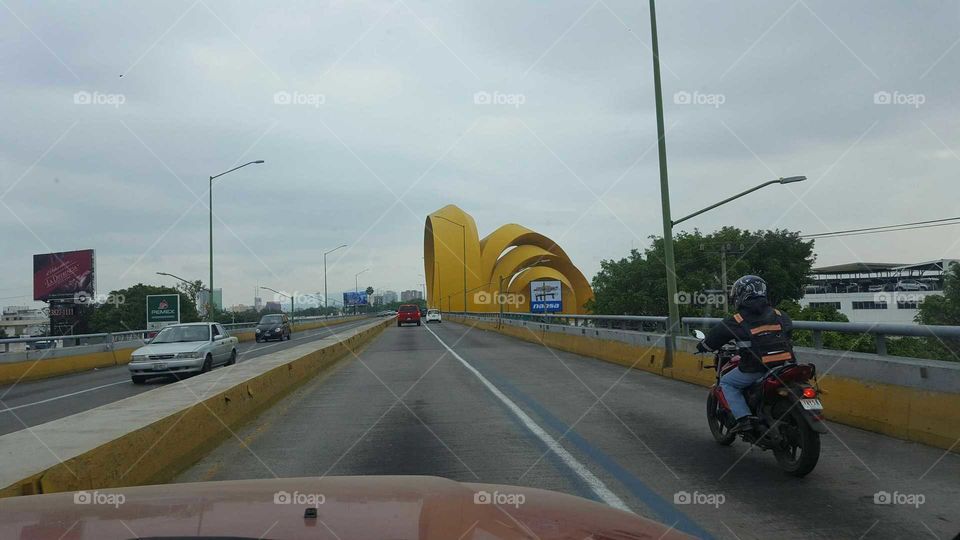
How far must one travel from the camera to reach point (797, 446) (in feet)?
20.4

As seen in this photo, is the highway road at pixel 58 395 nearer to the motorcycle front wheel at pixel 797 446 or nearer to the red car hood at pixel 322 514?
the red car hood at pixel 322 514

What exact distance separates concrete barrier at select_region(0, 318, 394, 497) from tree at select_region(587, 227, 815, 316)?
54.2 m

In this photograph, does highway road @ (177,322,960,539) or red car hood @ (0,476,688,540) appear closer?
red car hood @ (0,476,688,540)

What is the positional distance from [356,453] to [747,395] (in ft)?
13.3

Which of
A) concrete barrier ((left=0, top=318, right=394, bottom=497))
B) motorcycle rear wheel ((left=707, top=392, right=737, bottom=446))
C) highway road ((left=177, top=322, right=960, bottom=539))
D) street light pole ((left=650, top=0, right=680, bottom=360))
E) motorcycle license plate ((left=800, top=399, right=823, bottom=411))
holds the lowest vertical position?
highway road ((left=177, top=322, right=960, bottom=539))

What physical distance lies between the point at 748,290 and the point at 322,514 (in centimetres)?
557

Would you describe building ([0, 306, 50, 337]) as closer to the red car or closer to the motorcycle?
the red car

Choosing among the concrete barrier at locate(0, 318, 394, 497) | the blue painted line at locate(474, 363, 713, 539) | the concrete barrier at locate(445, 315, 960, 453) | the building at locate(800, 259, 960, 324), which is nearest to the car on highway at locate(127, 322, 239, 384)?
the concrete barrier at locate(0, 318, 394, 497)

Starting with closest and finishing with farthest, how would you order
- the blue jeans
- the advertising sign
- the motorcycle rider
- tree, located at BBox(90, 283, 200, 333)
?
1. the motorcycle rider
2. the blue jeans
3. the advertising sign
4. tree, located at BBox(90, 283, 200, 333)

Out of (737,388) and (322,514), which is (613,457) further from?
(322,514)

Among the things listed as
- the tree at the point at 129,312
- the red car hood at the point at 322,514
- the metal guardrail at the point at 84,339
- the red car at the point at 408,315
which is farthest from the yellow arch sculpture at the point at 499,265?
the red car hood at the point at 322,514

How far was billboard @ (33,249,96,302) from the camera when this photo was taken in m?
55.4

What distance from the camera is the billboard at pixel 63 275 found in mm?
55406

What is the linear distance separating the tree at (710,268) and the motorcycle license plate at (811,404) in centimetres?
5486
